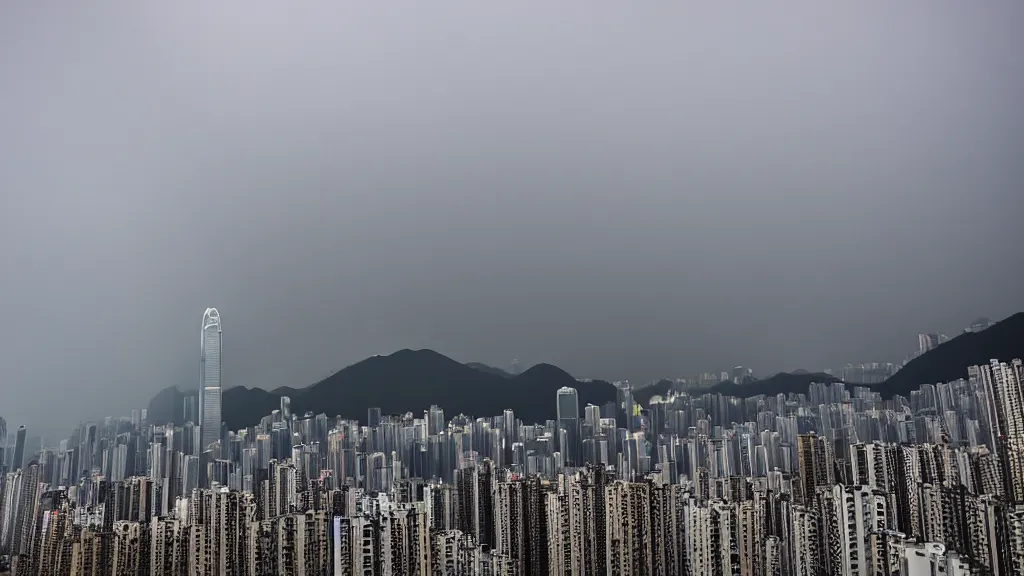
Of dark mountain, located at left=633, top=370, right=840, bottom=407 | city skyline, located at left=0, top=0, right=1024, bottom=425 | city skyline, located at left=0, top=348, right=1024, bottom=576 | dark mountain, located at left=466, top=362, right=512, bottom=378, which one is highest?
city skyline, located at left=0, top=0, right=1024, bottom=425

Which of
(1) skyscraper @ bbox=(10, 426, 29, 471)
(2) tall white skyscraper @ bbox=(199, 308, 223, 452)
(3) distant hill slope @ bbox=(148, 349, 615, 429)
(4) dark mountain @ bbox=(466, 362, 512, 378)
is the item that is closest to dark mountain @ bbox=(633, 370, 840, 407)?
(3) distant hill slope @ bbox=(148, 349, 615, 429)

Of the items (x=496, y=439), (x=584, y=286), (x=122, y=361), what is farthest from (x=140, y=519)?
(x=584, y=286)

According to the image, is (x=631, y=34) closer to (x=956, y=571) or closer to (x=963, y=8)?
(x=963, y=8)

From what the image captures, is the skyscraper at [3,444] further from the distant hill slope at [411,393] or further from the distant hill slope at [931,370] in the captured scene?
the distant hill slope at [931,370]

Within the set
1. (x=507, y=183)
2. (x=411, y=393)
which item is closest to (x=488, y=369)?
(x=411, y=393)

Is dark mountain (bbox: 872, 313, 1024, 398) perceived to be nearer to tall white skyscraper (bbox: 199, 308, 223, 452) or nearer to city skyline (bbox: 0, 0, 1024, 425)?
city skyline (bbox: 0, 0, 1024, 425)

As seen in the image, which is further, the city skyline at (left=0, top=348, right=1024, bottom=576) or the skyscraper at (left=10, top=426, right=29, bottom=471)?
the skyscraper at (left=10, top=426, right=29, bottom=471)

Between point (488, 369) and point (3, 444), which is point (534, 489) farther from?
point (3, 444)

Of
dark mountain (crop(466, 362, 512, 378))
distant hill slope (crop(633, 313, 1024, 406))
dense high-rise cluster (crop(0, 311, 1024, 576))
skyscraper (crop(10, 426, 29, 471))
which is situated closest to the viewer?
dense high-rise cluster (crop(0, 311, 1024, 576))
